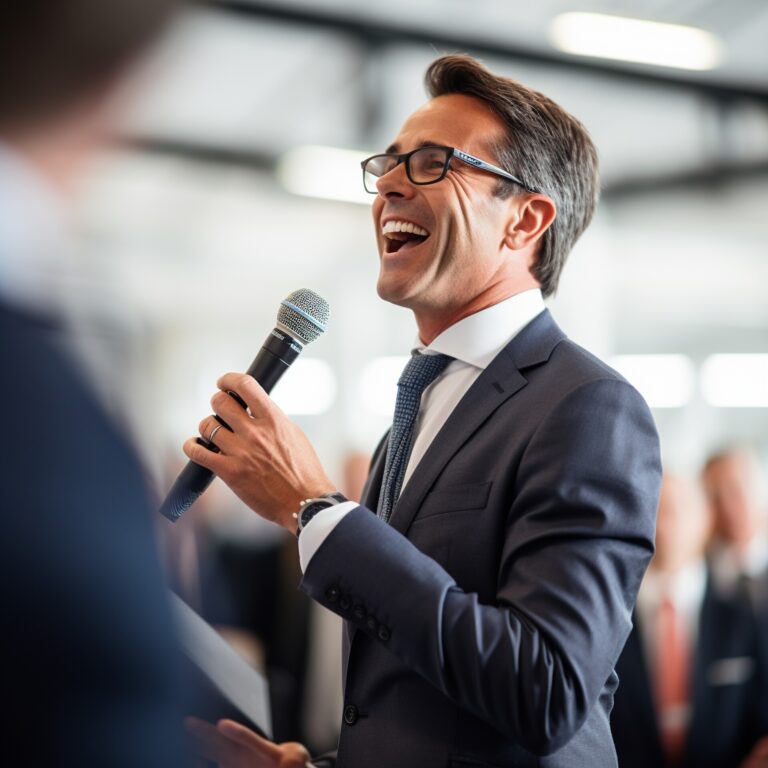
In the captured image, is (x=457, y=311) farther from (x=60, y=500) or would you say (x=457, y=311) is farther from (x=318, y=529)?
(x=60, y=500)

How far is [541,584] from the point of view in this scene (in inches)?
43.5

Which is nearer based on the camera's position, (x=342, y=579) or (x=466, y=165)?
(x=342, y=579)

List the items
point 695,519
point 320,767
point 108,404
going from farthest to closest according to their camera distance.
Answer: point 695,519 → point 320,767 → point 108,404

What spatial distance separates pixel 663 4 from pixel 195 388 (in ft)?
13.8

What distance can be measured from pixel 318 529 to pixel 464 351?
0.47 m

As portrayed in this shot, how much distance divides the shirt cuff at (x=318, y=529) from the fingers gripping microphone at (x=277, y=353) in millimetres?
214

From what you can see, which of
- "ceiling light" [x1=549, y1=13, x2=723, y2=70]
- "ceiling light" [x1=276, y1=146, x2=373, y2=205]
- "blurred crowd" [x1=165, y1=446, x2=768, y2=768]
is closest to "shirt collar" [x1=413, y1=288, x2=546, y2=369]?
"blurred crowd" [x1=165, y1=446, x2=768, y2=768]

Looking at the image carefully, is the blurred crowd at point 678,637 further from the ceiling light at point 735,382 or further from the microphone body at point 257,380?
the ceiling light at point 735,382

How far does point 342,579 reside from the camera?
115 cm

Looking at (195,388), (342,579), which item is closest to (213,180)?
(195,388)

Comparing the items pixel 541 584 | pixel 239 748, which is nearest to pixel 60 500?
pixel 541 584

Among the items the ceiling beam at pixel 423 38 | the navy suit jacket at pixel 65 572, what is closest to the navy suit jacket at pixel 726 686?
the navy suit jacket at pixel 65 572

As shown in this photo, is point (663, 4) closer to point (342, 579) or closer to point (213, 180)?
point (213, 180)

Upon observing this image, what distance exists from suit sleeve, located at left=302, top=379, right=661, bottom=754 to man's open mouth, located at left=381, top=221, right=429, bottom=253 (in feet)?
1.65
